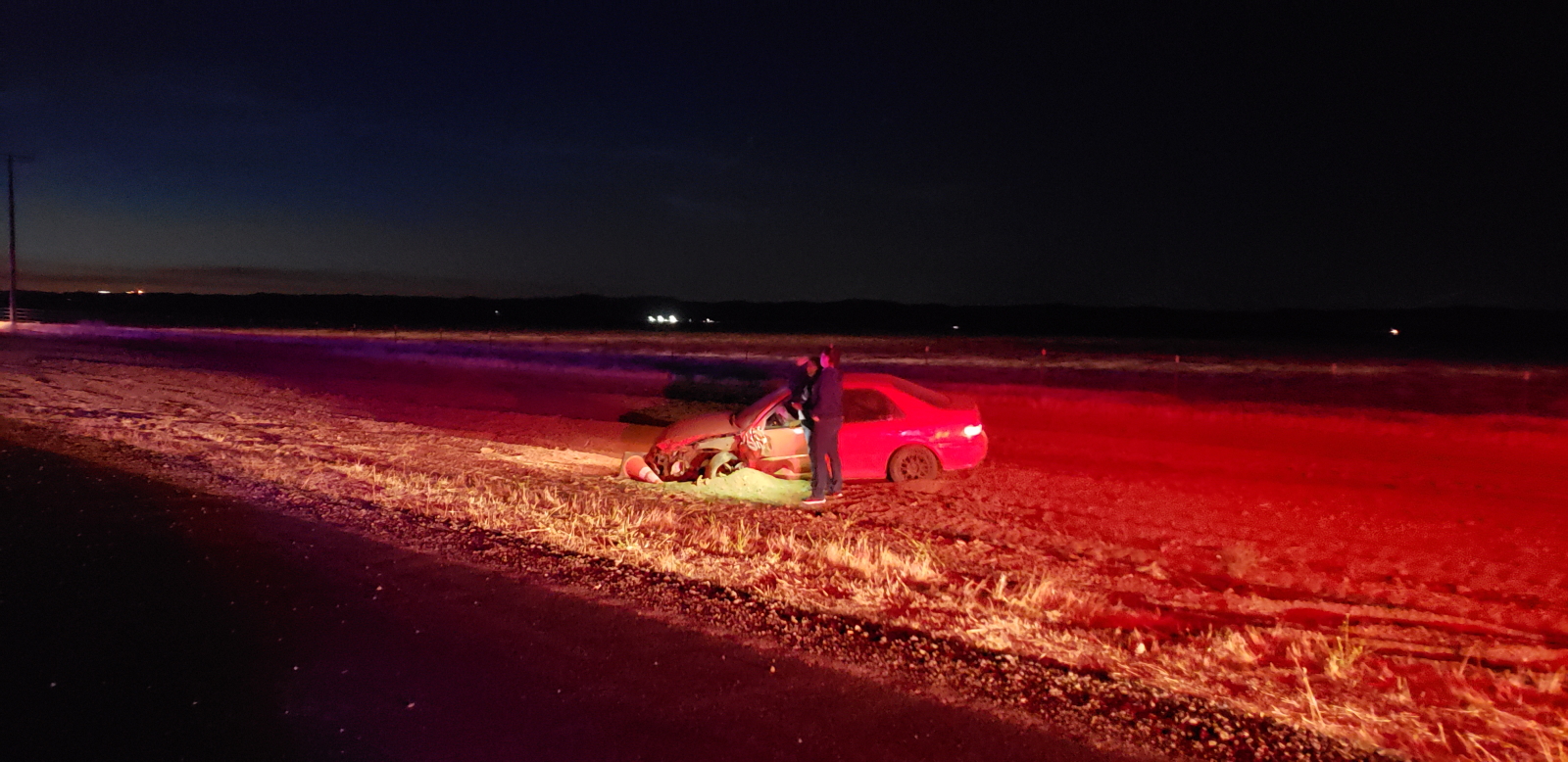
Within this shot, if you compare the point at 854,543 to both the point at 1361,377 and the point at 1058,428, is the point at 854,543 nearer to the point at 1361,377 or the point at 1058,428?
the point at 1058,428

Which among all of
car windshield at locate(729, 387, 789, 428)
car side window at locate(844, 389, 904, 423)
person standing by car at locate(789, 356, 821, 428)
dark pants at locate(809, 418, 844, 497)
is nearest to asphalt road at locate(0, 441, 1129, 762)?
dark pants at locate(809, 418, 844, 497)

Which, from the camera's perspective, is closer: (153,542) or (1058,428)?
(153,542)

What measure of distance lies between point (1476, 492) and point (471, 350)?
134 ft

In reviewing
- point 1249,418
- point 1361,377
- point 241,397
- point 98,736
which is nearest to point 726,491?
point 98,736

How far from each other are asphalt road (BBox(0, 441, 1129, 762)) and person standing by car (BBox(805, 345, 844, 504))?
4398 millimetres

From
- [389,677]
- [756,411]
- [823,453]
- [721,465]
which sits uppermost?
[756,411]

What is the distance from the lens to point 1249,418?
19.9 m

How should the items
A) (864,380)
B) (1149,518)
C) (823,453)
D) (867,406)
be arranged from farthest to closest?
(864,380) → (867,406) → (823,453) → (1149,518)

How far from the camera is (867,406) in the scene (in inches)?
481

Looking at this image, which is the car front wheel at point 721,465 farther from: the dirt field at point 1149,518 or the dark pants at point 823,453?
the dark pants at point 823,453

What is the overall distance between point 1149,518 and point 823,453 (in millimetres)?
3712

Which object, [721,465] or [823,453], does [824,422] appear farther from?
[721,465]

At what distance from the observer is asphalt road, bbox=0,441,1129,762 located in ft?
15.0

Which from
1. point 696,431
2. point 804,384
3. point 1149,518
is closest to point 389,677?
point 804,384
